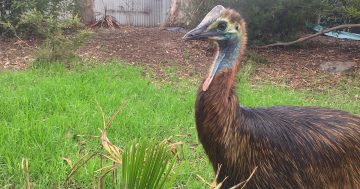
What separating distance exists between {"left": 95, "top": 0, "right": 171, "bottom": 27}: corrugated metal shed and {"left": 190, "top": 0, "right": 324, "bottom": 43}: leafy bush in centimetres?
545

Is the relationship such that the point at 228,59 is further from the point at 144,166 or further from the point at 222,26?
the point at 144,166

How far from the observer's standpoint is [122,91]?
5.98 metres

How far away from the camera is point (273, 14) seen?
9.20 m

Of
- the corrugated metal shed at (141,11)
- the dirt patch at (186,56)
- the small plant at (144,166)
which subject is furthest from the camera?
the corrugated metal shed at (141,11)

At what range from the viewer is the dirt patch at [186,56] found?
26.5ft

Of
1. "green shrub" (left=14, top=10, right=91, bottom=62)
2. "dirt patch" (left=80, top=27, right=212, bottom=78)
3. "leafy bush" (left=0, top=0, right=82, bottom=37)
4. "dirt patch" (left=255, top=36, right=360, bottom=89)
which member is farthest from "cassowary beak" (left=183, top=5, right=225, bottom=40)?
"leafy bush" (left=0, top=0, right=82, bottom=37)

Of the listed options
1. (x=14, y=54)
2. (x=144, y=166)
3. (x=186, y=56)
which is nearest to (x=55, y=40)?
(x=14, y=54)

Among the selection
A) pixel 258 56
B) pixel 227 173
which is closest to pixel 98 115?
pixel 227 173

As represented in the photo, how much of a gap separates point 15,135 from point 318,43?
306 inches

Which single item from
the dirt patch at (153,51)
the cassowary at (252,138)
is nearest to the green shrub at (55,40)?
the dirt patch at (153,51)

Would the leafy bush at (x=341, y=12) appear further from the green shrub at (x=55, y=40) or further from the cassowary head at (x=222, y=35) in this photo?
the cassowary head at (x=222, y=35)

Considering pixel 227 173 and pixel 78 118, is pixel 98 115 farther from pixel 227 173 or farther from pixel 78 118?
pixel 227 173

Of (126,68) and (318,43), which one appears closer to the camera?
(126,68)

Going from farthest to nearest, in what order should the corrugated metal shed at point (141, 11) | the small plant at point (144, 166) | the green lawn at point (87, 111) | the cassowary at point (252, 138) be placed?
the corrugated metal shed at point (141, 11)
the green lawn at point (87, 111)
the cassowary at point (252, 138)
the small plant at point (144, 166)
